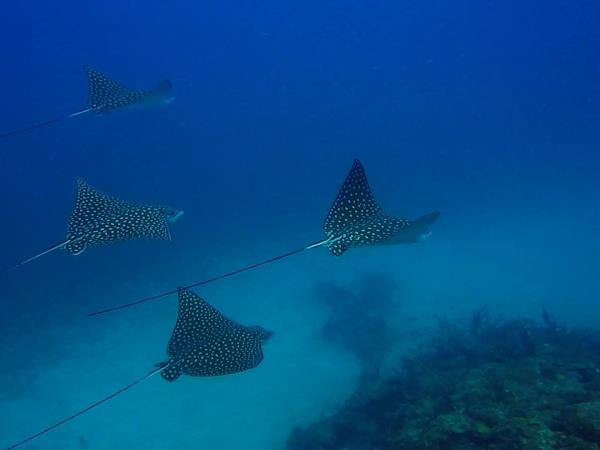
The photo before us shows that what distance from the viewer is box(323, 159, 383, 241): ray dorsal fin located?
5.23 meters

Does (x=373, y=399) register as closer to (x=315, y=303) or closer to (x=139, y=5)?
(x=315, y=303)

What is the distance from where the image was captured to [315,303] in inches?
521

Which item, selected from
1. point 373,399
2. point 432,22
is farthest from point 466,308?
point 432,22

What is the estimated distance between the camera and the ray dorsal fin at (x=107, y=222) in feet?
19.4

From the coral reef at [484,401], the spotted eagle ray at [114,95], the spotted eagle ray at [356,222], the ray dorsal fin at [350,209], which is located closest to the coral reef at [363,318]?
the coral reef at [484,401]

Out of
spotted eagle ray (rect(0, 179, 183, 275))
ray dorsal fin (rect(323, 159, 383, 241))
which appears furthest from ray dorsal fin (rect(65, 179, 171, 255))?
ray dorsal fin (rect(323, 159, 383, 241))

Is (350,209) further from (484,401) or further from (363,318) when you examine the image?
(363,318)

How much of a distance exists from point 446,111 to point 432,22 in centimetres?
7108

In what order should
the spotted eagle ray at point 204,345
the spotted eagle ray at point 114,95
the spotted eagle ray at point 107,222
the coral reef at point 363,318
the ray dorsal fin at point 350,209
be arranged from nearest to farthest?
the spotted eagle ray at point 204,345, the ray dorsal fin at point 350,209, the spotted eagle ray at point 107,222, the spotted eagle ray at point 114,95, the coral reef at point 363,318

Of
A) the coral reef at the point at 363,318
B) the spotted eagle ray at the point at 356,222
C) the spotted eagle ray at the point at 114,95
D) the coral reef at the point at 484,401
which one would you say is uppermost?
the spotted eagle ray at the point at 114,95

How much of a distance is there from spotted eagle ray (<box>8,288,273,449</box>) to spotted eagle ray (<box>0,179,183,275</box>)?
1.74 metres

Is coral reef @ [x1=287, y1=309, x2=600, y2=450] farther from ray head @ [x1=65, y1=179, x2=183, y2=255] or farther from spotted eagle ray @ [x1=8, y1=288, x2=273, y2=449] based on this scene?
ray head @ [x1=65, y1=179, x2=183, y2=255]

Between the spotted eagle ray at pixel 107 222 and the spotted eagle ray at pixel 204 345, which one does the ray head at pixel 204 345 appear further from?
the spotted eagle ray at pixel 107 222

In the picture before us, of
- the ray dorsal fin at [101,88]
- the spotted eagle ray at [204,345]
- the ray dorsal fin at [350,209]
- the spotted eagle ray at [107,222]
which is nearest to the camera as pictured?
the spotted eagle ray at [204,345]
